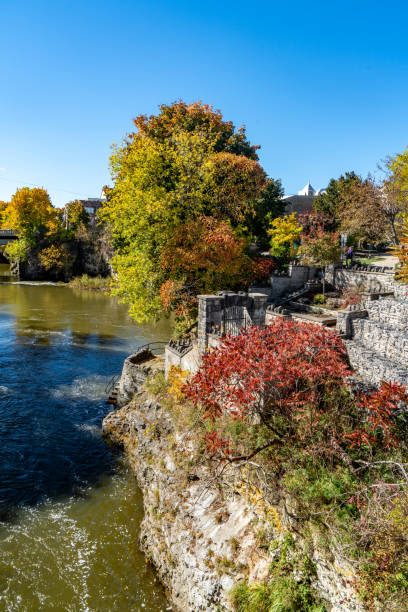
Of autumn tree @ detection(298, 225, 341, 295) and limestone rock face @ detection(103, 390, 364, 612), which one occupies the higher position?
autumn tree @ detection(298, 225, 341, 295)

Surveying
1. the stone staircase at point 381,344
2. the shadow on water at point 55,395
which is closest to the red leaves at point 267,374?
the stone staircase at point 381,344

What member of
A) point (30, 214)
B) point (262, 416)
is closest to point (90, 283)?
point (30, 214)

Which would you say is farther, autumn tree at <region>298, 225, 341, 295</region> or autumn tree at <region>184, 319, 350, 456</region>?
autumn tree at <region>298, 225, 341, 295</region>

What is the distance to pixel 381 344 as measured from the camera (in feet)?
44.1

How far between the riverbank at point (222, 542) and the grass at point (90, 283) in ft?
137

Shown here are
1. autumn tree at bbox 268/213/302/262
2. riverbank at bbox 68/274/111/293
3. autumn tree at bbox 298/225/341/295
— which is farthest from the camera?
riverbank at bbox 68/274/111/293

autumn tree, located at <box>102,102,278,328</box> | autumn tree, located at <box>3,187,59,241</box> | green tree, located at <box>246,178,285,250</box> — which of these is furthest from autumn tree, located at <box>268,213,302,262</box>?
autumn tree, located at <box>3,187,59,241</box>

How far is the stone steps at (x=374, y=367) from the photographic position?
10820 mm

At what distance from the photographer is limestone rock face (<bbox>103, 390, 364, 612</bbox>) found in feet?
20.0

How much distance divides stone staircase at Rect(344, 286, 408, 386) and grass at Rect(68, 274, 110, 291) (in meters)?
40.8

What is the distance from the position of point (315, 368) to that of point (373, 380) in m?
4.51

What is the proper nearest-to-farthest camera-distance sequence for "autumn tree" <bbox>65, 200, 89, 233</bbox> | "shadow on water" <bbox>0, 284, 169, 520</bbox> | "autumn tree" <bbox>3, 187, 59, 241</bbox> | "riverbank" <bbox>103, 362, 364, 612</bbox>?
"riverbank" <bbox>103, 362, 364, 612</bbox> → "shadow on water" <bbox>0, 284, 169, 520</bbox> → "autumn tree" <bbox>3, 187, 59, 241</bbox> → "autumn tree" <bbox>65, 200, 89, 233</bbox>

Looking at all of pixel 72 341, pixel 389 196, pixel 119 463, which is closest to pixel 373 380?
pixel 119 463

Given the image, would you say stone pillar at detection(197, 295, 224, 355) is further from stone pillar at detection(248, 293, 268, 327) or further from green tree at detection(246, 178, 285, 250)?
green tree at detection(246, 178, 285, 250)
